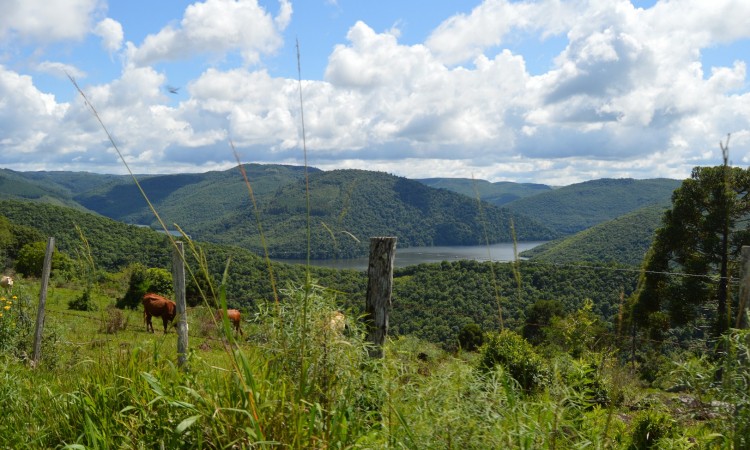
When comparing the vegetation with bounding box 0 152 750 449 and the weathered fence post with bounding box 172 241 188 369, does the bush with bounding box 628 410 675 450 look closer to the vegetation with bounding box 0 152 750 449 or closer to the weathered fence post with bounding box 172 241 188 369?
the vegetation with bounding box 0 152 750 449

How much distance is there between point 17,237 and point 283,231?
291ft

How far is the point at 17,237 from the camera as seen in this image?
50.6m

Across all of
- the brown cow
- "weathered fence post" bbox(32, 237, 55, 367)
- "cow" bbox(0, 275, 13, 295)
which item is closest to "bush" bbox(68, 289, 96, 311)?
the brown cow

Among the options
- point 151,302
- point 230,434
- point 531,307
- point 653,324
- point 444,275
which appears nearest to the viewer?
point 230,434

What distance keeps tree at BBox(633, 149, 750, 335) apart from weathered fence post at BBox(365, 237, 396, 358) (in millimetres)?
17389

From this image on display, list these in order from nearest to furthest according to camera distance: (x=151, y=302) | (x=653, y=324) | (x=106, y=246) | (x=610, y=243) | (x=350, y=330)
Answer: (x=350, y=330)
(x=151, y=302)
(x=653, y=324)
(x=106, y=246)
(x=610, y=243)

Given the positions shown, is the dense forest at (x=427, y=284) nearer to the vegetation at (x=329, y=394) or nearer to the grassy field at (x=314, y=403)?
the vegetation at (x=329, y=394)

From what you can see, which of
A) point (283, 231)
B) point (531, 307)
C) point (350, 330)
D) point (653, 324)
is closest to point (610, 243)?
point (531, 307)

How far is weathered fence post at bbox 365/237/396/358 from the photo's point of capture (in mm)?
4464

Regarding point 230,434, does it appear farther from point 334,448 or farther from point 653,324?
point 653,324

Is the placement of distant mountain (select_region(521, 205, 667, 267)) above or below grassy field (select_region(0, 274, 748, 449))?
below

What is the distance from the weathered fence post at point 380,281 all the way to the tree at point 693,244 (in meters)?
17.4

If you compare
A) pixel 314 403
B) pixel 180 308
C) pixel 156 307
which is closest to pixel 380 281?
pixel 180 308

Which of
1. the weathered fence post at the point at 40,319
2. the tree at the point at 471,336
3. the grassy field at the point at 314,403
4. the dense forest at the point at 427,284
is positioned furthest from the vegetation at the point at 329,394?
the tree at the point at 471,336
